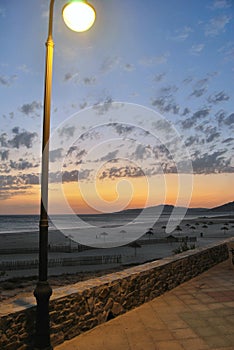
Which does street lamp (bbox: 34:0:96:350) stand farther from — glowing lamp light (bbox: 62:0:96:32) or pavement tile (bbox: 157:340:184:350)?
pavement tile (bbox: 157:340:184:350)

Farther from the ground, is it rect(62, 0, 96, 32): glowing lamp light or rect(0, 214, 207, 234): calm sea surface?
rect(62, 0, 96, 32): glowing lamp light

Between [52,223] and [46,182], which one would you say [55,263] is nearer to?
[46,182]

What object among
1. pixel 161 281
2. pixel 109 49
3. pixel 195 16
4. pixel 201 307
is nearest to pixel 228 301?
pixel 201 307

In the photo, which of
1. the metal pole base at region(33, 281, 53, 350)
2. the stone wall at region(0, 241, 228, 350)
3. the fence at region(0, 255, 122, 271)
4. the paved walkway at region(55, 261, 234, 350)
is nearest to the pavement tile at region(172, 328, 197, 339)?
the paved walkway at region(55, 261, 234, 350)

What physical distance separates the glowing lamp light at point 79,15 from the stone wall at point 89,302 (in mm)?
3854

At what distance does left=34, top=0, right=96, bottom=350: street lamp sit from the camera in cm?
350

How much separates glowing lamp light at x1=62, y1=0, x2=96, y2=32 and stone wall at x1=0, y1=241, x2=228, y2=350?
12.6 feet

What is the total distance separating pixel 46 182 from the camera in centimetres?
372

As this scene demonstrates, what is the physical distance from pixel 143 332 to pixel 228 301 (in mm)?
2468

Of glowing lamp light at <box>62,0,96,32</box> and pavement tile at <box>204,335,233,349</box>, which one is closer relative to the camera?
glowing lamp light at <box>62,0,96,32</box>

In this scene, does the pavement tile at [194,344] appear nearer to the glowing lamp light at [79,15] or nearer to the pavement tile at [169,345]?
the pavement tile at [169,345]

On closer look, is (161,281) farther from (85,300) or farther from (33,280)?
(33,280)

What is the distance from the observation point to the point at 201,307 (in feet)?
17.6

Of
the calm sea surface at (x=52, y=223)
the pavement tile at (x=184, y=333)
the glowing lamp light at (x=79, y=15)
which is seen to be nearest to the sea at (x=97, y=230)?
the calm sea surface at (x=52, y=223)
